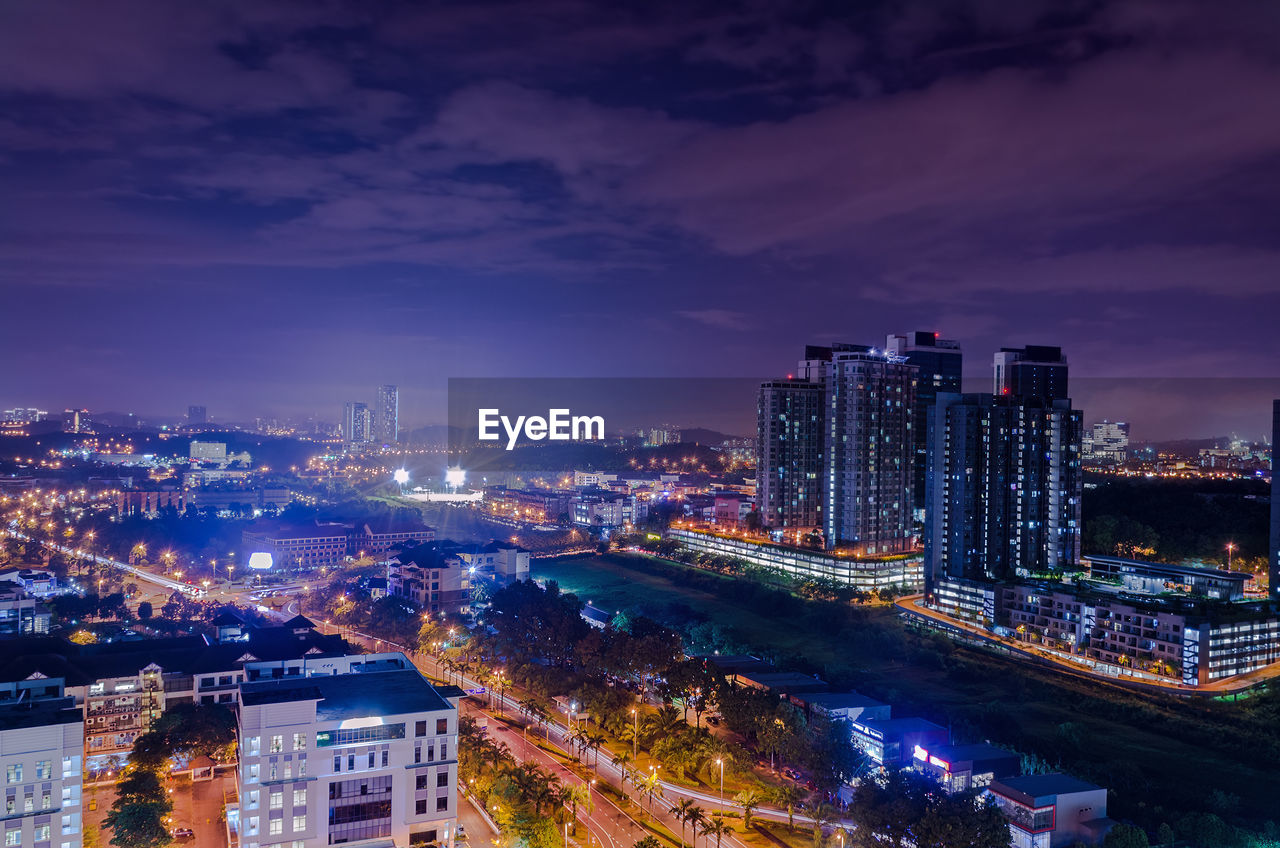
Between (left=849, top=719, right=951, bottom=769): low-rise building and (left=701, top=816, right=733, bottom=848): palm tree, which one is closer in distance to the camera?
(left=701, top=816, right=733, bottom=848): palm tree

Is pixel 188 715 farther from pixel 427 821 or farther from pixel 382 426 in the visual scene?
pixel 382 426

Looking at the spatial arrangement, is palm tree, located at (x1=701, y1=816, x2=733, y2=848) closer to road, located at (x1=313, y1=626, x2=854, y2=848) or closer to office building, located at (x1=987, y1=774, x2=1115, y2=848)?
road, located at (x1=313, y1=626, x2=854, y2=848)

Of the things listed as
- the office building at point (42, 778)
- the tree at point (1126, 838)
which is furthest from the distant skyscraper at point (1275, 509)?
the office building at point (42, 778)

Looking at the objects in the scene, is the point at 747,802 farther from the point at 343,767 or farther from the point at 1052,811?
the point at 343,767

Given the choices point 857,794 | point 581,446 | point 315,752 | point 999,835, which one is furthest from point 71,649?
point 581,446

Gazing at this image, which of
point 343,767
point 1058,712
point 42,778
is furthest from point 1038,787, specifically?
point 42,778

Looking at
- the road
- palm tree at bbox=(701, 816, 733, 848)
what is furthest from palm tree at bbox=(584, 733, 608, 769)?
palm tree at bbox=(701, 816, 733, 848)
